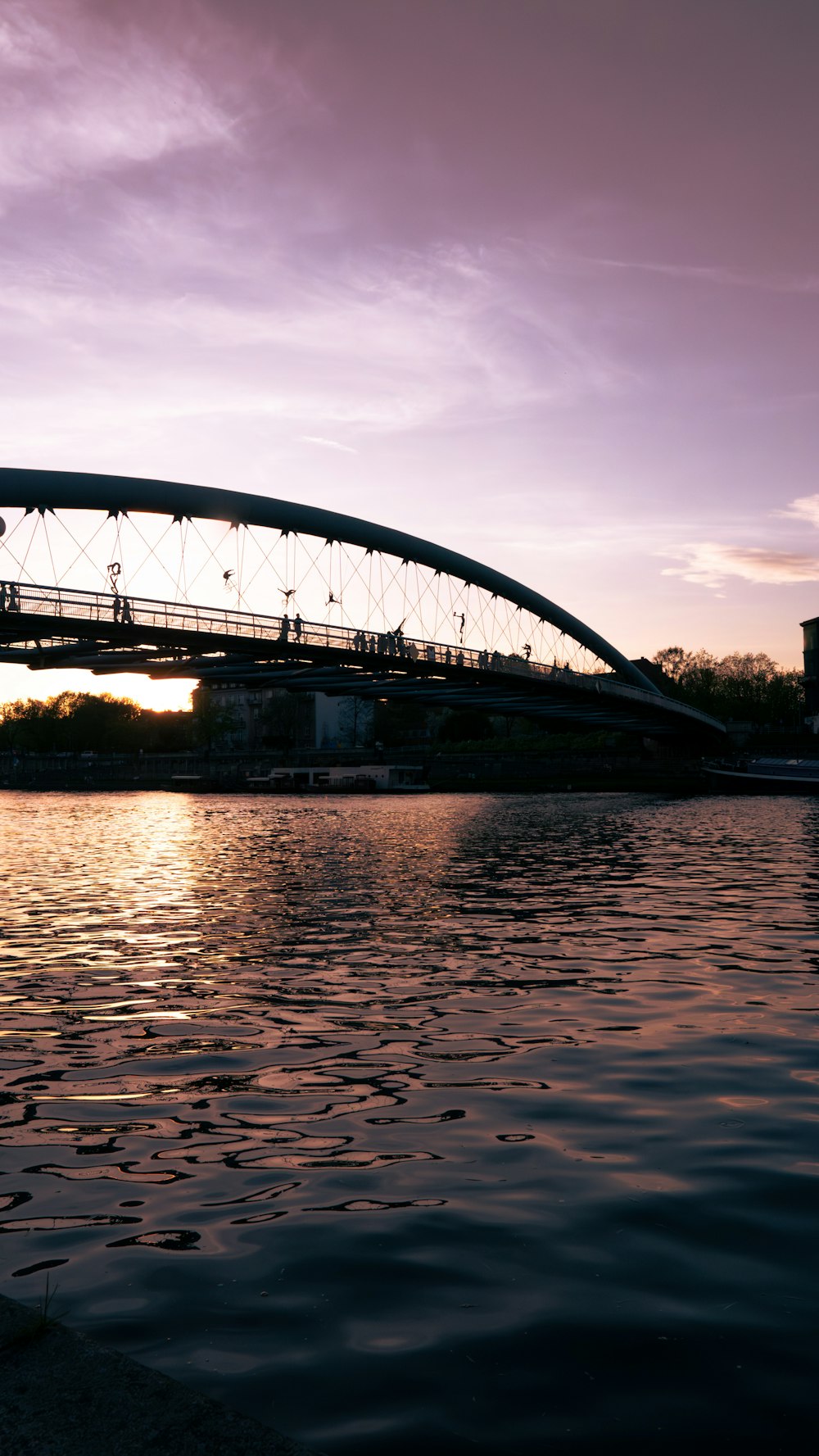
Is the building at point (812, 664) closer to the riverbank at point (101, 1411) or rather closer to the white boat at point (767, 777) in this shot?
the white boat at point (767, 777)

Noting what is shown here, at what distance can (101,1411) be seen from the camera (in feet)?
11.6

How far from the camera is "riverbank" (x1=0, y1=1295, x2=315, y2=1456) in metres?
3.36

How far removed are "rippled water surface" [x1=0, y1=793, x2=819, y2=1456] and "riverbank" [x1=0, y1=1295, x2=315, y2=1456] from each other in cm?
58

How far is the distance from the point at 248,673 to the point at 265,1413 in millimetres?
62564

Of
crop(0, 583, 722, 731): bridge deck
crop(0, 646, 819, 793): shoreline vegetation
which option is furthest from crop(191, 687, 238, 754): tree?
crop(0, 583, 722, 731): bridge deck

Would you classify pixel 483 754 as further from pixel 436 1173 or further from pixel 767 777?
pixel 436 1173

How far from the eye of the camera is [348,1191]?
253 inches

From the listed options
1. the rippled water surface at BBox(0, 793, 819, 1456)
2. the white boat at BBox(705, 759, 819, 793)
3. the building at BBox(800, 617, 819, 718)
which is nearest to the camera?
the rippled water surface at BBox(0, 793, 819, 1456)

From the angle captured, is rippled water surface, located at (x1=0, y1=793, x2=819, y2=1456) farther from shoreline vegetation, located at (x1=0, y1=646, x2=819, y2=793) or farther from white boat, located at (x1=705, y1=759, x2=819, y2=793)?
shoreline vegetation, located at (x1=0, y1=646, x2=819, y2=793)

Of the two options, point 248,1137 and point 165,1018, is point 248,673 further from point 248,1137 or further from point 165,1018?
point 248,1137

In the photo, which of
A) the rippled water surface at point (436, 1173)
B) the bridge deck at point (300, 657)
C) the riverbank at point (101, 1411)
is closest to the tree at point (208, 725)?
the bridge deck at point (300, 657)

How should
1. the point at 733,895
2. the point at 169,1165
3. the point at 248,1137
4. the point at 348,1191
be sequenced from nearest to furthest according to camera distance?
the point at 348,1191, the point at 169,1165, the point at 248,1137, the point at 733,895

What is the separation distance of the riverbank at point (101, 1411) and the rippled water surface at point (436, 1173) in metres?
0.58

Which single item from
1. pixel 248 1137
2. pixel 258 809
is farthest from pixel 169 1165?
pixel 258 809
